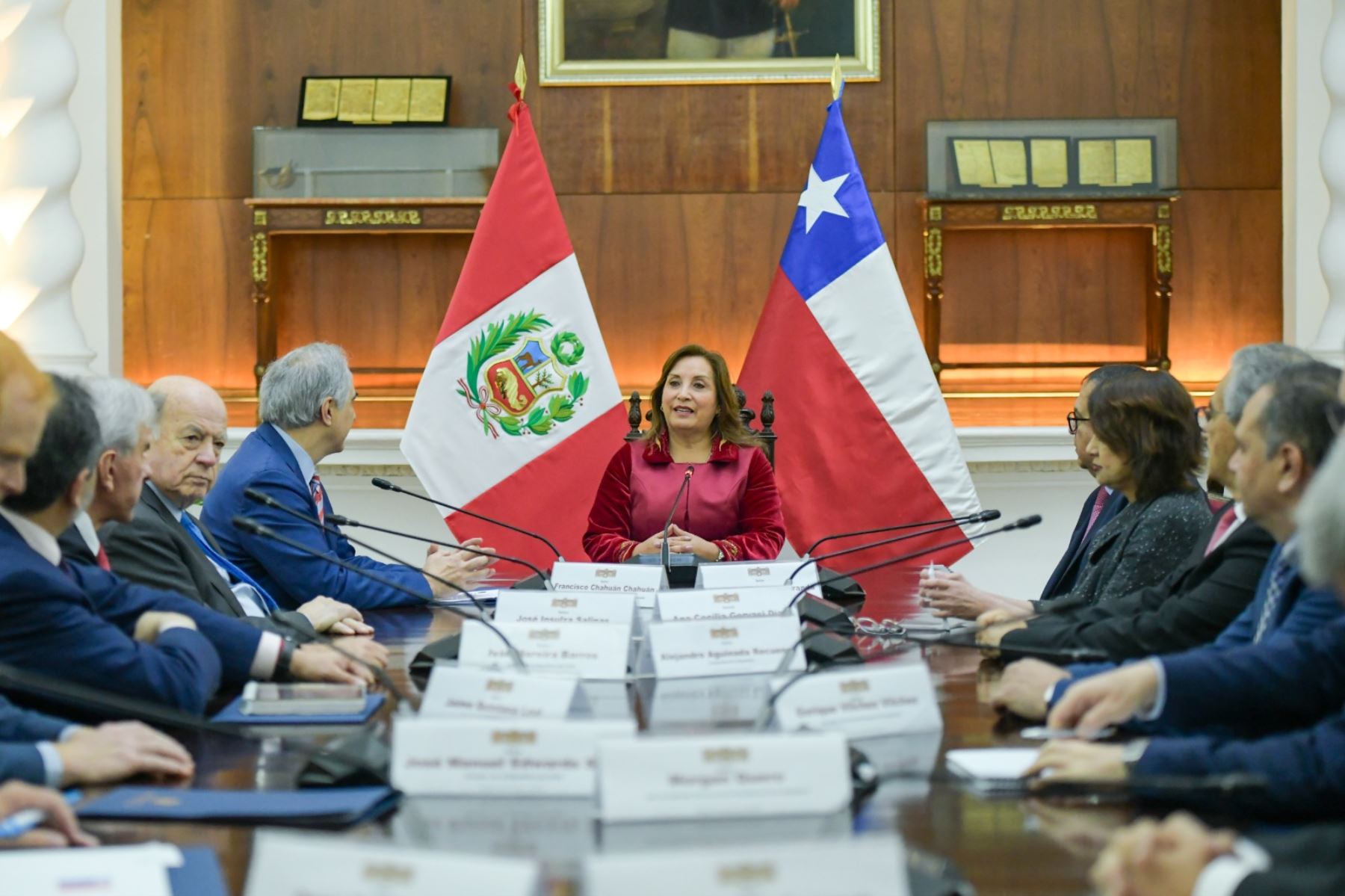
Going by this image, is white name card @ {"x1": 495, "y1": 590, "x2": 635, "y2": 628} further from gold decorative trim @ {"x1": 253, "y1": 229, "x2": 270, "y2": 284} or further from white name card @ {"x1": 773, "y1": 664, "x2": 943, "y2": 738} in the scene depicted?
gold decorative trim @ {"x1": 253, "y1": 229, "x2": 270, "y2": 284}

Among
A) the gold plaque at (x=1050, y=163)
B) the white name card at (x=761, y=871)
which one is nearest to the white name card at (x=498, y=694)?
the white name card at (x=761, y=871)

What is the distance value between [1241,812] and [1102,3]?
5531 mm

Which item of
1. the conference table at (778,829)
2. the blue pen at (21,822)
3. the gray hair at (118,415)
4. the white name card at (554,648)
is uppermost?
the gray hair at (118,415)

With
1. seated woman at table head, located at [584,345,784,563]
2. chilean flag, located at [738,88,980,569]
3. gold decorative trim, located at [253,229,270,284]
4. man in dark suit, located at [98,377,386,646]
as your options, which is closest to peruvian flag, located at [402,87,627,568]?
chilean flag, located at [738,88,980,569]

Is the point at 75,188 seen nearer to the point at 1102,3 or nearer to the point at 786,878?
the point at 1102,3

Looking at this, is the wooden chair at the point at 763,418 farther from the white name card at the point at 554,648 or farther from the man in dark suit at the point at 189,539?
the white name card at the point at 554,648

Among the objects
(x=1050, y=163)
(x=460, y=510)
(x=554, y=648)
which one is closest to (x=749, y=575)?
(x=554, y=648)

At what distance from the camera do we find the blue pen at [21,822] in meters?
1.53

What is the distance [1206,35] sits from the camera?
6.47m

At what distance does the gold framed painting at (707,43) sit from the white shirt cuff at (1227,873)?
5453 mm

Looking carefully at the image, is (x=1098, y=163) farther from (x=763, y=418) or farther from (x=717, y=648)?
(x=717, y=648)

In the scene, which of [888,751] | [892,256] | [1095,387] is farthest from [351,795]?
[892,256]

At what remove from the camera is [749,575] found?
3213 millimetres

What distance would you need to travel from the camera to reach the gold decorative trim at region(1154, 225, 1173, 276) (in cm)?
623
